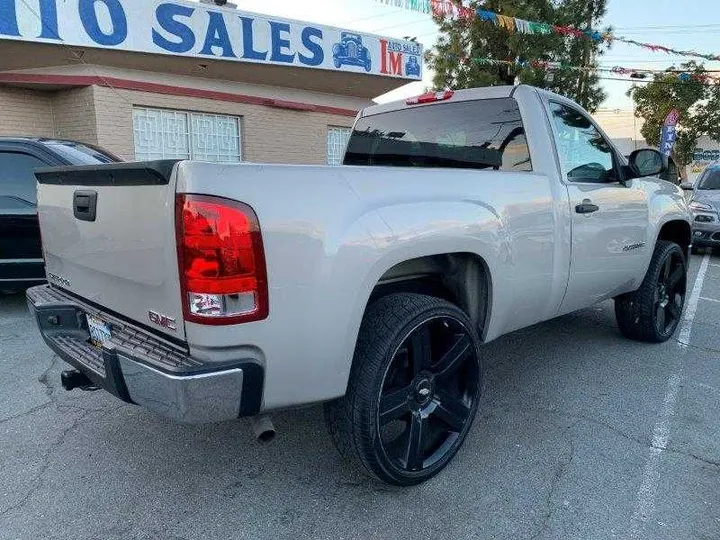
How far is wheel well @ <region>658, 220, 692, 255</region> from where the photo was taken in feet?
15.6

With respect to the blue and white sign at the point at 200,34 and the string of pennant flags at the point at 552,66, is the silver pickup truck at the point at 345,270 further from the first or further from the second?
the string of pennant flags at the point at 552,66

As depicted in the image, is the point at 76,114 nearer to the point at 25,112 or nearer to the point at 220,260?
the point at 25,112

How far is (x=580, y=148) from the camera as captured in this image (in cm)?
370

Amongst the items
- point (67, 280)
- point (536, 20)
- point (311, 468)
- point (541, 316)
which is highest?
point (536, 20)

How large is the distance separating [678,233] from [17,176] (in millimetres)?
6168

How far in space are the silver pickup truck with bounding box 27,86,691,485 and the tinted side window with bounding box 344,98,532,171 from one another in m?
0.01

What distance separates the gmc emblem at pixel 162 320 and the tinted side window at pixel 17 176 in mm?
3900

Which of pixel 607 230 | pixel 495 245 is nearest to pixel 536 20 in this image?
pixel 607 230

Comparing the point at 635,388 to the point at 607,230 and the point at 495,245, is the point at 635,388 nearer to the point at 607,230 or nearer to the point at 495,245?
the point at 607,230

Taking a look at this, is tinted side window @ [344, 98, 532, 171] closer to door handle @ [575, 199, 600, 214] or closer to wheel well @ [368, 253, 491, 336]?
door handle @ [575, 199, 600, 214]

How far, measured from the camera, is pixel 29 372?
3.96 m


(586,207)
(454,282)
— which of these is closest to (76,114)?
(454,282)

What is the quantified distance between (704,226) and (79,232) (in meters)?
10.3

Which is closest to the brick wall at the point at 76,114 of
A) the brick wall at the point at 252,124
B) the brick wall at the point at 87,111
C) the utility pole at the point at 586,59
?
the brick wall at the point at 87,111
